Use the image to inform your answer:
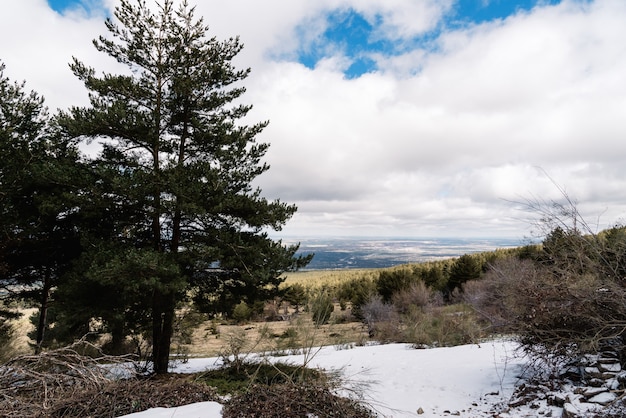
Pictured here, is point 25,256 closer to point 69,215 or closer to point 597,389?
point 69,215

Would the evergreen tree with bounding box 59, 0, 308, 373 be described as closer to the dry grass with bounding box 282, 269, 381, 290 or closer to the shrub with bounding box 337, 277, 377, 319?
the dry grass with bounding box 282, 269, 381, 290

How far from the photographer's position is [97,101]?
336 inches

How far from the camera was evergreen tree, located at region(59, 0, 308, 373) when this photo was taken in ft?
26.9

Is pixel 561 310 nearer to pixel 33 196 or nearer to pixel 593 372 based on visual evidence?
pixel 593 372

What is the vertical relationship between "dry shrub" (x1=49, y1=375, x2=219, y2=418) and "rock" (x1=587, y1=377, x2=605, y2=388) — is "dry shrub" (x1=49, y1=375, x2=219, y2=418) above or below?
above

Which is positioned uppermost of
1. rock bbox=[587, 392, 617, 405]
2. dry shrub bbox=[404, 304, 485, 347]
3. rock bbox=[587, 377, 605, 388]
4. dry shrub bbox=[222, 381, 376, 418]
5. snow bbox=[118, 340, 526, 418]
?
dry shrub bbox=[222, 381, 376, 418]

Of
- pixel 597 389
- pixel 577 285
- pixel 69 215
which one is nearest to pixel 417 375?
pixel 597 389

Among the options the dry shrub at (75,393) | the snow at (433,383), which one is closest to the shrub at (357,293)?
the snow at (433,383)

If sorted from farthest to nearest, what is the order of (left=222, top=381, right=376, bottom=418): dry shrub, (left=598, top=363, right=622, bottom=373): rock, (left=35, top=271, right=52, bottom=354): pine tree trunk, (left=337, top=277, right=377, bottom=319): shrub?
1. (left=337, top=277, right=377, bottom=319): shrub
2. (left=35, top=271, right=52, bottom=354): pine tree trunk
3. (left=598, top=363, right=622, bottom=373): rock
4. (left=222, top=381, right=376, bottom=418): dry shrub

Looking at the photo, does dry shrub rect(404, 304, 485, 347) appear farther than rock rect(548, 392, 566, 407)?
Yes

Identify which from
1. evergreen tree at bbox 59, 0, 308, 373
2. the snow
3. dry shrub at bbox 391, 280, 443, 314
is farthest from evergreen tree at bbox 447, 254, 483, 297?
evergreen tree at bbox 59, 0, 308, 373

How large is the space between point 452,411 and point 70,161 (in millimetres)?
10897

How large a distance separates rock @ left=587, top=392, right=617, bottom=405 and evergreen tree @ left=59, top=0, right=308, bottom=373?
22.4ft

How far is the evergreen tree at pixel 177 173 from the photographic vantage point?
821cm
